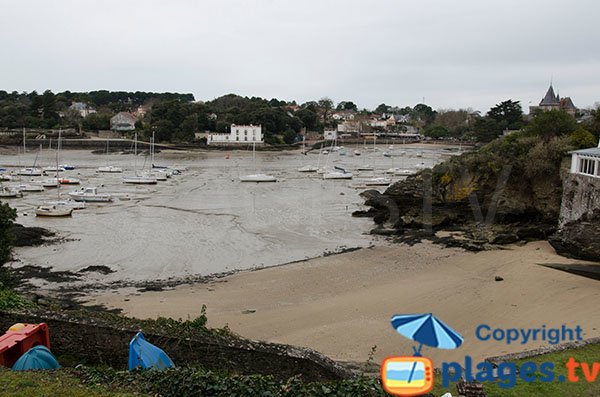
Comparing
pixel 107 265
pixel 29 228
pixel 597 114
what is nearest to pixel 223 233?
pixel 107 265

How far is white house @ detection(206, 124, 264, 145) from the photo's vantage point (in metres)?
92.9

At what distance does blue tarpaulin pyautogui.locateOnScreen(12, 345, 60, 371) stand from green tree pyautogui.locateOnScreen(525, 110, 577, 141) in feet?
83.8

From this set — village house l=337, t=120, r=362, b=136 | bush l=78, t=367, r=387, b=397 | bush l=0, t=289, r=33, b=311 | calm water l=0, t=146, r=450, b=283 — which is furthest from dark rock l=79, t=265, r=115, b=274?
village house l=337, t=120, r=362, b=136

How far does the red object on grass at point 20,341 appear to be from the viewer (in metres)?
8.05

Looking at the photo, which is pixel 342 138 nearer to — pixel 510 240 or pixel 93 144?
pixel 93 144

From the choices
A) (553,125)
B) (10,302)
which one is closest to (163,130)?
(553,125)

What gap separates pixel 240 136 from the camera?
Answer: 306 feet

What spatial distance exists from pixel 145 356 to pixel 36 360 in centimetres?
164

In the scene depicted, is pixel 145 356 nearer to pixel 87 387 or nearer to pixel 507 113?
pixel 87 387

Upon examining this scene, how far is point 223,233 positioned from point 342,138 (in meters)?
93.4

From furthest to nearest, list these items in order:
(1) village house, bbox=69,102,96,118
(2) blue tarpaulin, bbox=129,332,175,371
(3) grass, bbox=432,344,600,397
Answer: (1) village house, bbox=69,102,96,118 < (2) blue tarpaulin, bbox=129,332,175,371 < (3) grass, bbox=432,344,600,397

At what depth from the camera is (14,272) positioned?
18656 millimetres

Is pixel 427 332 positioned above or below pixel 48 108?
below

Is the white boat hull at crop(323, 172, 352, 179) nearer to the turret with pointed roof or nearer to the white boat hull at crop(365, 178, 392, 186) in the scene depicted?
the white boat hull at crop(365, 178, 392, 186)
